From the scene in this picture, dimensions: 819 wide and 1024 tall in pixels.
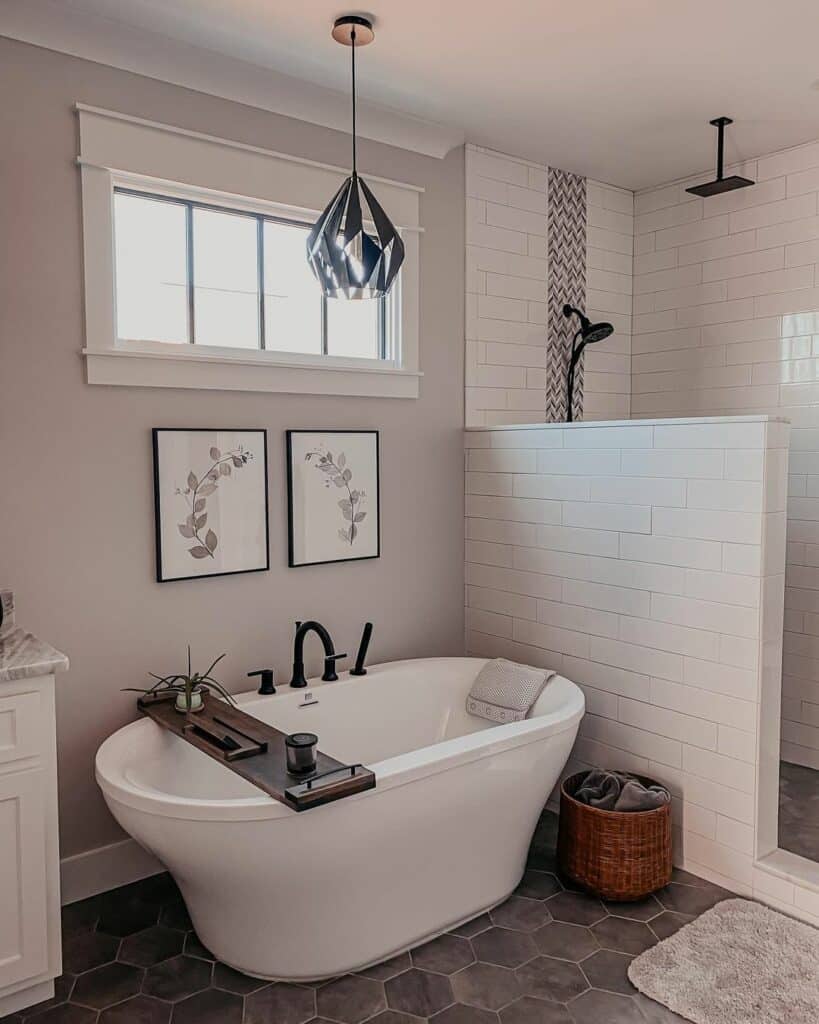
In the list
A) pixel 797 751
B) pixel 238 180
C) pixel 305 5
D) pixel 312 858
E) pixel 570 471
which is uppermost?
pixel 305 5

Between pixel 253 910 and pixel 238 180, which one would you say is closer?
pixel 253 910

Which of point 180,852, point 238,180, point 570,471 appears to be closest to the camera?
point 180,852

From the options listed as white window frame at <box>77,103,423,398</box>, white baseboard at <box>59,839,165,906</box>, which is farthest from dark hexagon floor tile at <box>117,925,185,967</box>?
white window frame at <box>77,103,423,398</box>

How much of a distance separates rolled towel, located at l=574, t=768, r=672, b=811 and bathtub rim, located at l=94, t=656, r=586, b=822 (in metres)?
0.29

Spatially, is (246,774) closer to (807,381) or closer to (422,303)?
(422,303)

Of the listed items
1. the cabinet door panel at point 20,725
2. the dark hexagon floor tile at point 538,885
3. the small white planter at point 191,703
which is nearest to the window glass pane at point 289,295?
the small white planter at point 191,703

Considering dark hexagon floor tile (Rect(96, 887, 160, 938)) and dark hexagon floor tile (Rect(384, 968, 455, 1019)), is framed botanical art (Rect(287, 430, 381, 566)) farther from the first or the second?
dark hexagon floor tile (Rect(384, 968, 455, 1019))

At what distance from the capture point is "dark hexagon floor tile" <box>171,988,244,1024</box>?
2.17 meters

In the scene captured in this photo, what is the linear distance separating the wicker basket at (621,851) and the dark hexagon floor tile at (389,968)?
683mm

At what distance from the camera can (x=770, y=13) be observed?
2.55 m

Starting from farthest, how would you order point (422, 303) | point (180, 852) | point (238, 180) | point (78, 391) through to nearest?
point (422, 303), point (238, 180), point (78, 391), point (180, 852)

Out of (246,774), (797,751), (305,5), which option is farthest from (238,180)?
(797,751)

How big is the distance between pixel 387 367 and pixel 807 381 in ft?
6.14

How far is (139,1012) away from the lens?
7.23ft
